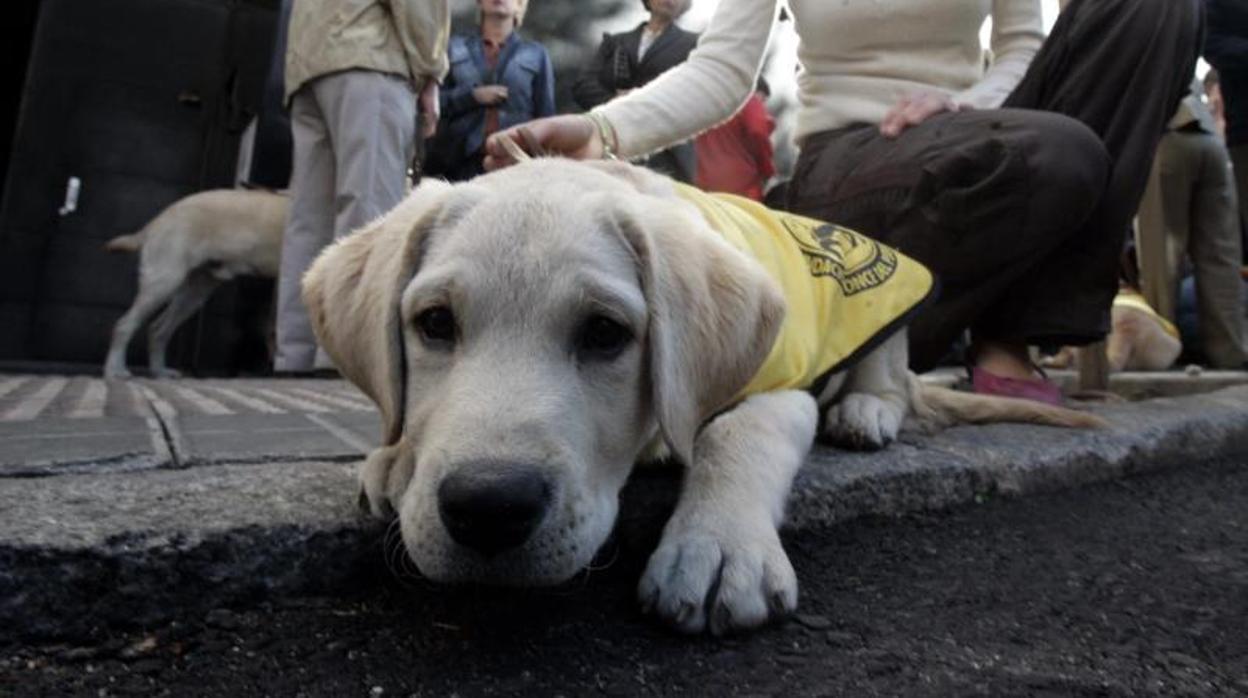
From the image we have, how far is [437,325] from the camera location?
1.68 meters

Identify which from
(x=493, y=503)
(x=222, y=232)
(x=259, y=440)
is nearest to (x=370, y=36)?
(x=259, y=440)

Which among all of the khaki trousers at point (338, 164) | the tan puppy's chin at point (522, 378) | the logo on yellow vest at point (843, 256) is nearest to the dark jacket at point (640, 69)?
the khaki trousers at point (338, 164)

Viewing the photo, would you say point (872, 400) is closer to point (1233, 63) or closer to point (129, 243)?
point (1233, 63)

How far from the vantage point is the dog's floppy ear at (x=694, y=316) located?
1689 millimetres

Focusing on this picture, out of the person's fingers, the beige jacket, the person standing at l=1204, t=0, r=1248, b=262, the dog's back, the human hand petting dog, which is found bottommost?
the dog's back

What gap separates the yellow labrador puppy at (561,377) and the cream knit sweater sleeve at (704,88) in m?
1.06

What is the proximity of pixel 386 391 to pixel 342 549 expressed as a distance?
0.32 meters

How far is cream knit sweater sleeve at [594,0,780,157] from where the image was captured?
3123mm

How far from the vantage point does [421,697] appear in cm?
120

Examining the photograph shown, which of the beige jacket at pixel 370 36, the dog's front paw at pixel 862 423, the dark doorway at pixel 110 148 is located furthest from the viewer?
the dark doorway at pixel 110 148

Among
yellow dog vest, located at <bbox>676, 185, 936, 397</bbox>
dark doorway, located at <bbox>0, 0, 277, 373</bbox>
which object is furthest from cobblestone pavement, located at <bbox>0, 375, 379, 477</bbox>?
dark doorway, located at <bbox>0, 0, 277, 373</bbox>

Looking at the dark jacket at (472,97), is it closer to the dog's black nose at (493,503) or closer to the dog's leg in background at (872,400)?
the dog's leg in background at (872,400)

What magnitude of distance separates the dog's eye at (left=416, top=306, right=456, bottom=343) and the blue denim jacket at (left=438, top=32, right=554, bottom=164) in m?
4.37

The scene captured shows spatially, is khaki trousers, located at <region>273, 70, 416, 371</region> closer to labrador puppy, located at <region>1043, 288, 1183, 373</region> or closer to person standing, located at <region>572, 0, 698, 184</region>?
person standing, located at <region>572, 0, 698, 184</region>
